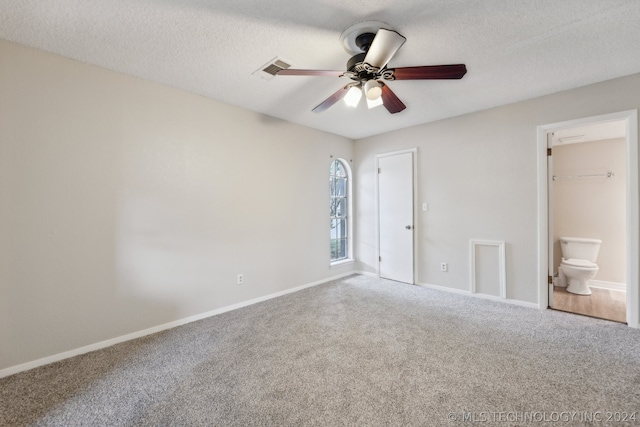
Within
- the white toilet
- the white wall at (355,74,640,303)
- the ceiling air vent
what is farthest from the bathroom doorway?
the ceiling air vent

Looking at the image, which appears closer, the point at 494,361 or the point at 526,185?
the point at 494,361

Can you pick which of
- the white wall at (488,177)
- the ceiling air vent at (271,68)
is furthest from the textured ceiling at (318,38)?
the white wall at (488,177)

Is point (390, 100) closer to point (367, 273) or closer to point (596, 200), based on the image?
point (367, 273)

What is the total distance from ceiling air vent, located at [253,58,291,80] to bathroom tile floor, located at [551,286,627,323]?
4.02 meters

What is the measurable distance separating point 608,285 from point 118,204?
6.48 metres

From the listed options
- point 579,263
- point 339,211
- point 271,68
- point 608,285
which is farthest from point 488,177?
point 271,68

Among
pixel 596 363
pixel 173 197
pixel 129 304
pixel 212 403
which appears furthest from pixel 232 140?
pixel 596 363

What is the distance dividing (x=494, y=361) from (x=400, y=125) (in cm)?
321

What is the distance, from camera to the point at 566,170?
4.18 m

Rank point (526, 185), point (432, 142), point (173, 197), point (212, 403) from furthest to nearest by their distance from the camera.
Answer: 1. point (432, 142)
2. point (526, 185)
3. point (173, 197)
4. point (212, 403)

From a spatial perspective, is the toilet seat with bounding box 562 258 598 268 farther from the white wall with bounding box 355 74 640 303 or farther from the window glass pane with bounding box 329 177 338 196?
the window glass pane with bounding box 329 177 338 196

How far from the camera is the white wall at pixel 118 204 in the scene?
197cm

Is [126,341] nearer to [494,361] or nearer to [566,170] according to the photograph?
[494,361]

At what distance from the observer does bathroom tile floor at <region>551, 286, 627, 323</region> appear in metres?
2.88
